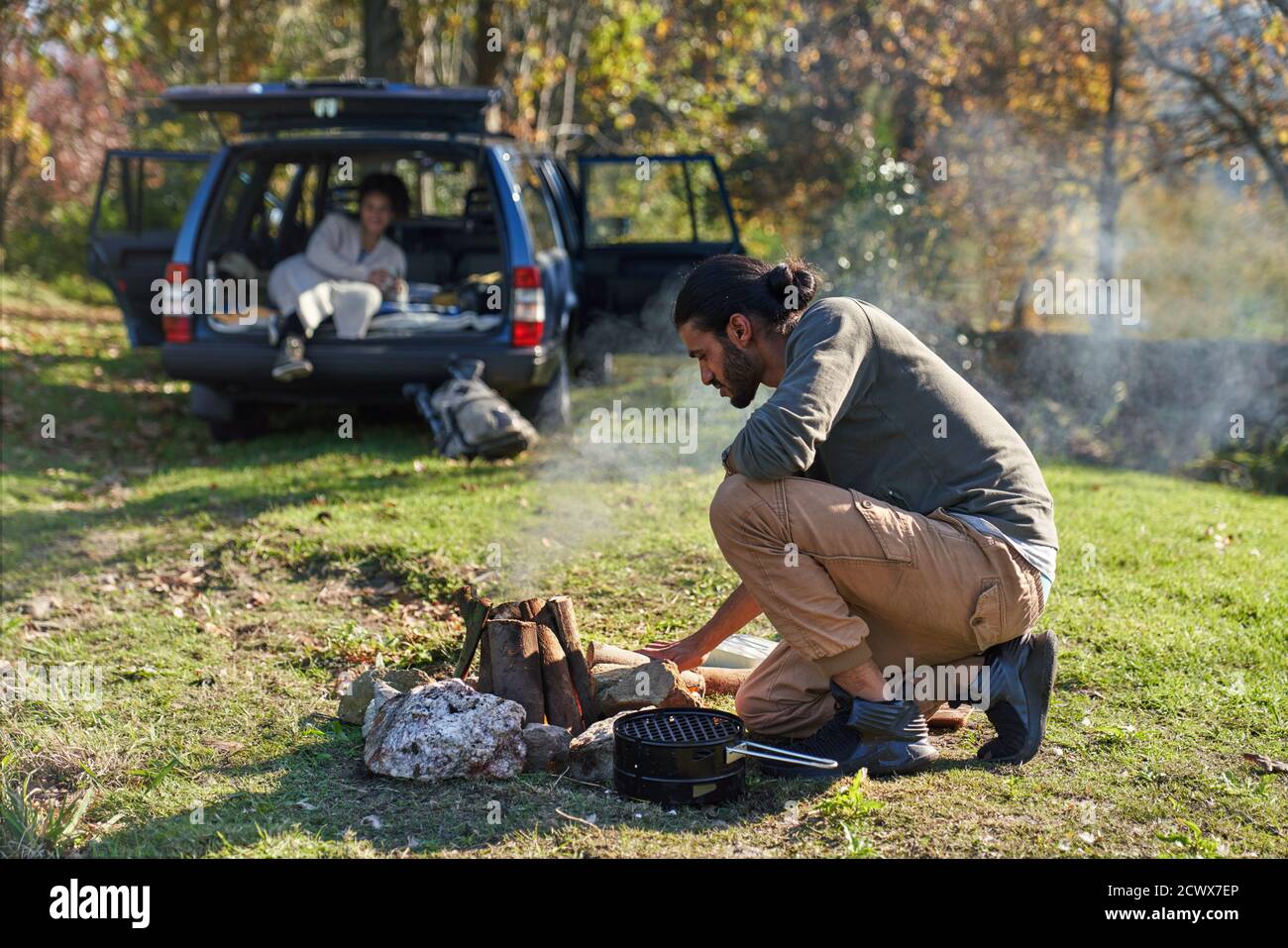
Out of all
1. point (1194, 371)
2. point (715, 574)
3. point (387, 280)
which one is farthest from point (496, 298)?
point (1194, 371)

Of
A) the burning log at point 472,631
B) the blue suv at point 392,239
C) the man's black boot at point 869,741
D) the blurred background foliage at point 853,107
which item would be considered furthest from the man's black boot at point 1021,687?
Result: the blurred background foliage at point 853,107

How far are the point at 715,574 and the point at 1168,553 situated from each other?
7.30 ft

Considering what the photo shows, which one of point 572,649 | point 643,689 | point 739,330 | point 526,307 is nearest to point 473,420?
point 526,307

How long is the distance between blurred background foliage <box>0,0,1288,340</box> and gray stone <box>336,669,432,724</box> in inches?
284

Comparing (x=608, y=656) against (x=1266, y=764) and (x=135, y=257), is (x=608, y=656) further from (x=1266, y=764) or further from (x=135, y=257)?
(x=135, y=257)

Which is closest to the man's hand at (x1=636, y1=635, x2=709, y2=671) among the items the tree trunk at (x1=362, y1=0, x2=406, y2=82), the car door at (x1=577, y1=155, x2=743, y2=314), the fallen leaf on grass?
the fallen leaf on grass

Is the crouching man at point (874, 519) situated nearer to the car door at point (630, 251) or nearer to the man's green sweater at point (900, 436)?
the man's green sweater at point (900, 436)

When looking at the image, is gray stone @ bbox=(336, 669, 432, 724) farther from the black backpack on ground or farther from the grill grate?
the black backpack on ground

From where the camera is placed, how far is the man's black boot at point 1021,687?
371 centimetres

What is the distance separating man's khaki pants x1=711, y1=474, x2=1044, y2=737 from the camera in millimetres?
3508

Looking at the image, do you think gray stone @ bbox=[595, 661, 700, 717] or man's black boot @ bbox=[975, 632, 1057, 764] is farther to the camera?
gray stone @ bbox=[595, 661, 700, 717]

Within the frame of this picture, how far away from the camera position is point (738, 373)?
3.68 meters

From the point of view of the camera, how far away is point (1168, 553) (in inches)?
238
